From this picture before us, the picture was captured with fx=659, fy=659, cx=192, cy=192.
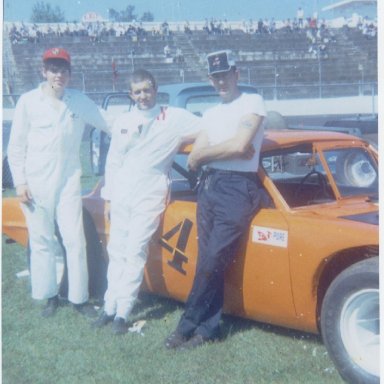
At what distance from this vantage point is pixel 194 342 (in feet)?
11.0

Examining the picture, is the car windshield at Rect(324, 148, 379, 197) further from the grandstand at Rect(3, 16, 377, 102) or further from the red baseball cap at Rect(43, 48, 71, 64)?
the grandstand at Rect(3, 16, 377, 102)

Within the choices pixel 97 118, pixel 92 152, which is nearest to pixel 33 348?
pixel 97 118

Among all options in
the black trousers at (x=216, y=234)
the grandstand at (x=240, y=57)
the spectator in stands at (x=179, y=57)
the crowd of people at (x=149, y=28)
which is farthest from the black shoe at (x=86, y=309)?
the spectator in stands at (x=179, y=57)

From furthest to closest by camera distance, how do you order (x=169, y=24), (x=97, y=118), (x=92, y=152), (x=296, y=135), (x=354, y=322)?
(x=169, y=24) → (x=92, y=152) → (x=97, y=118) → (x=296, y=135) → (x=354, y=322)

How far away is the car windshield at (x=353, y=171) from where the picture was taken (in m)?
3.57

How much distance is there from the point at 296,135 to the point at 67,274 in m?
Answer: 1.76

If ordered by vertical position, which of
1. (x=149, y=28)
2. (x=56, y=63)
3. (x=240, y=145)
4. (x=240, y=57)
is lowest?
(x=240, y=145)

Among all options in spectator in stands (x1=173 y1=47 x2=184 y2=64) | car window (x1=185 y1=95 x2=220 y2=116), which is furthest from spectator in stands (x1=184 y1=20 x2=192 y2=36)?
car window (x1=185 y1=95 x2=220 y2=116)

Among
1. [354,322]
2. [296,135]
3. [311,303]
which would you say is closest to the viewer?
[354,322]

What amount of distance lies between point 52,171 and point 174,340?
1222 millimetres

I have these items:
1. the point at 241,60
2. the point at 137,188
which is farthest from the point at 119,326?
the point at 241,60

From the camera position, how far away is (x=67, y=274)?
430 centimetres

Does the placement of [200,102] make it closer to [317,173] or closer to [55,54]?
[55,54]

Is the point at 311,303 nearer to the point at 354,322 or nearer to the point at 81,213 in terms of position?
the point at 354,322
